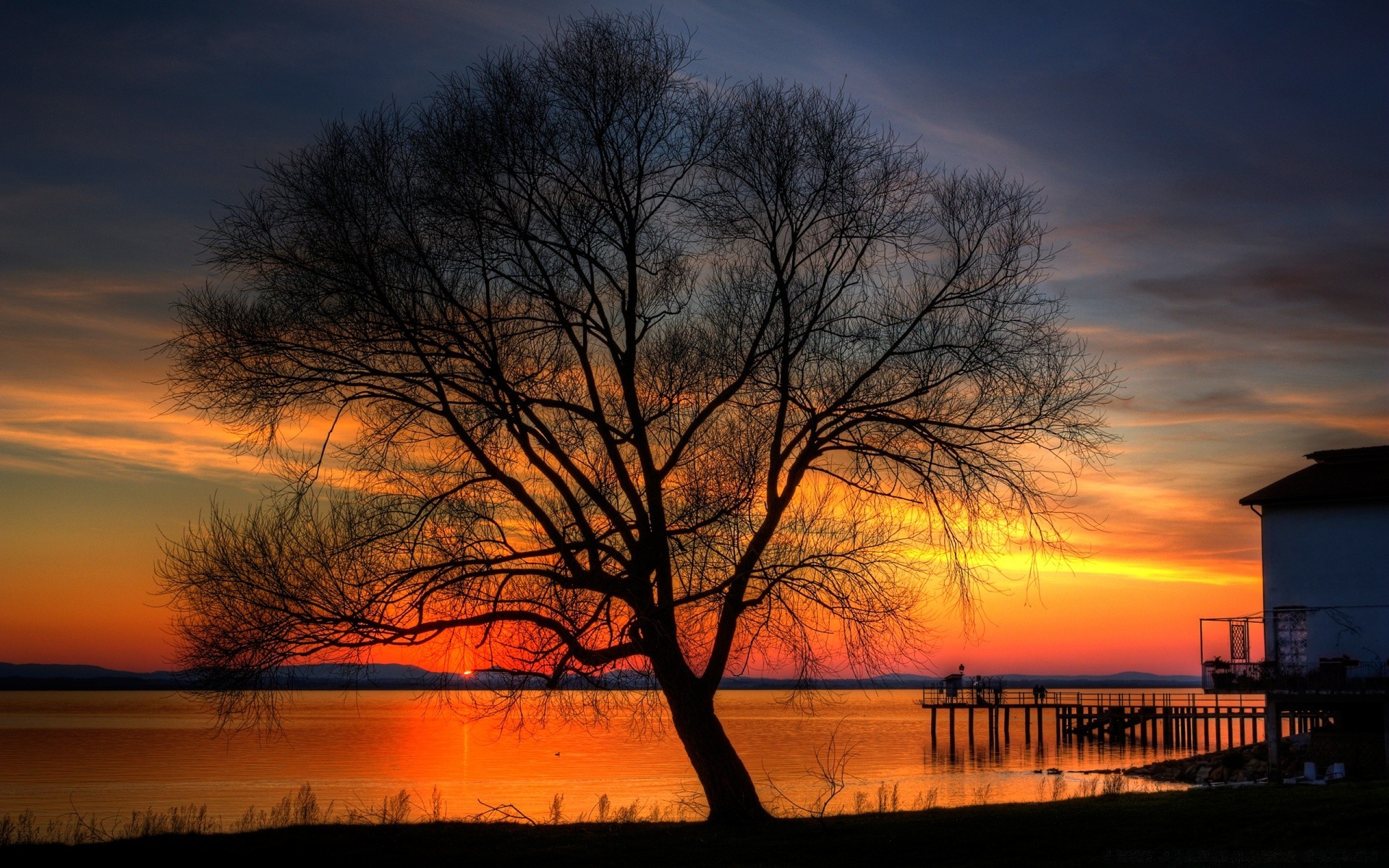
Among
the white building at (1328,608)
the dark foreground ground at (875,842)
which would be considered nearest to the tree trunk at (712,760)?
the dark foreground ground at (875,842)

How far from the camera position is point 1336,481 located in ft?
96.3

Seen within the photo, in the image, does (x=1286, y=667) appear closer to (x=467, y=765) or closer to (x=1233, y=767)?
(x=1233, y=767)

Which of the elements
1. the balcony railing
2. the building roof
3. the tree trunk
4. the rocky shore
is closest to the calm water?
the tree trunk

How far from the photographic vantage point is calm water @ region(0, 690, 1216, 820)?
3606 centimetres

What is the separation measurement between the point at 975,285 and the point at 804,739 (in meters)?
60.1

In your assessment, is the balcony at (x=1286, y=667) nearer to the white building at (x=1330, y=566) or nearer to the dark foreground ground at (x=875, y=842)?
the white building at (x=1330, y=566)

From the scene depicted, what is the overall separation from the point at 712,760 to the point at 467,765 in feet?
134

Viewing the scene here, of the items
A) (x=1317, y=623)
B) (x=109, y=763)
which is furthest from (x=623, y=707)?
(x=109, y=763)

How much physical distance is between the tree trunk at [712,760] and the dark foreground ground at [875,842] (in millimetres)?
407

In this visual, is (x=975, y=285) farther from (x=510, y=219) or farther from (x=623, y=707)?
(x=623, y=707)

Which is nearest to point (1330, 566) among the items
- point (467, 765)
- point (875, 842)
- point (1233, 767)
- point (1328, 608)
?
point (1328, 608)

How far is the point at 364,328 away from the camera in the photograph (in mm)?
14281

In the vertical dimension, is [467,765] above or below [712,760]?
below

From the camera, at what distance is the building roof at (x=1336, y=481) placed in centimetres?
2852
